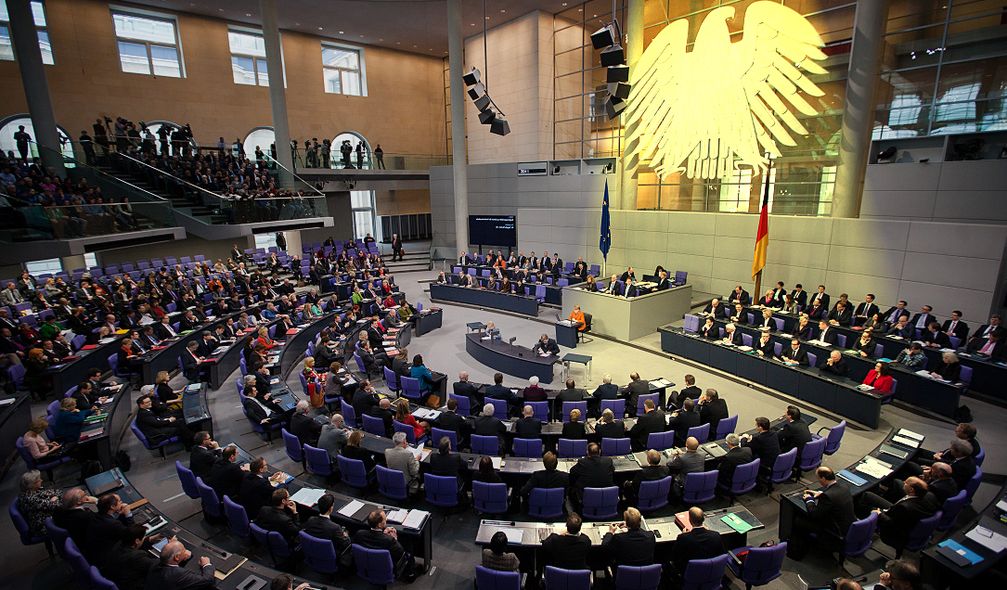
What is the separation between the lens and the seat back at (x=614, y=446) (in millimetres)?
7102

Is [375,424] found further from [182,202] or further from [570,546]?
[182,202]

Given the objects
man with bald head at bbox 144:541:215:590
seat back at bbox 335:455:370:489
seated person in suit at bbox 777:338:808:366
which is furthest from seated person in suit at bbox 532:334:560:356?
man with bald head at bbox 144:541:215:590

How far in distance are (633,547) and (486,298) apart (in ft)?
44.4

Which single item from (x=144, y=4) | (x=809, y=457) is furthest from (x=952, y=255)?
(x=144, y=4)

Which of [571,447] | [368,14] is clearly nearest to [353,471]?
[571,447]

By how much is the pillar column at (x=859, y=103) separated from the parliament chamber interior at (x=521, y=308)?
0.25ft

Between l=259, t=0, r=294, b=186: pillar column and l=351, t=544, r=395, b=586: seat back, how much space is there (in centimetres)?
2097

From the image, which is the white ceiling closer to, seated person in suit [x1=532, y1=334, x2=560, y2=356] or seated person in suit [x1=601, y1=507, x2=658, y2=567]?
seated person in suit [x1=532, y1=334, x2=560, y2=356]

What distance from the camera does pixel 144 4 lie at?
21953 mm

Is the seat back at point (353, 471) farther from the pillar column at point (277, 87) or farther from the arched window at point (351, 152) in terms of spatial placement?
the arched window at point (351, 152)

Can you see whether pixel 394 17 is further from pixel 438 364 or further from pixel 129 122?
pixel 438 364

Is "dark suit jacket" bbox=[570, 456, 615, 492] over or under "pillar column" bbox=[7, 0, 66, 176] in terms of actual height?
under

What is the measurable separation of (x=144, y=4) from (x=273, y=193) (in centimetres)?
1067

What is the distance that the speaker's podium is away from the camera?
13.9 m
